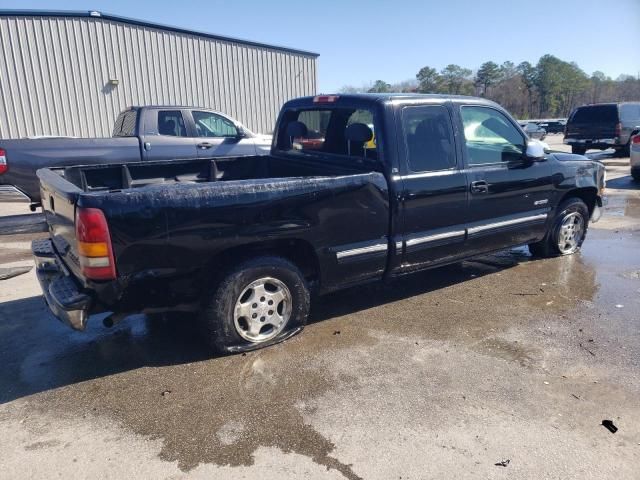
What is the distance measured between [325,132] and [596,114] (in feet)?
54.9

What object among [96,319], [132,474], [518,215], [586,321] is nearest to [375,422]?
[132,474]

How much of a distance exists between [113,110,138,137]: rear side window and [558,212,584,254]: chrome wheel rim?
6.97 metres

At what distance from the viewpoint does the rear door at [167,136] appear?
8.77 meters

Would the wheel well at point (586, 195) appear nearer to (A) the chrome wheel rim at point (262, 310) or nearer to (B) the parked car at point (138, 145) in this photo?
(A) the chrome wheel rim at point (262, 310)

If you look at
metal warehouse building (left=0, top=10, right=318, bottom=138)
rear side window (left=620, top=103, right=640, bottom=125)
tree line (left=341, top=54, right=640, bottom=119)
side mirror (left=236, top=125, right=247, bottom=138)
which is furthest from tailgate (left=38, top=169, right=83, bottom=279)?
tree line (left=341, top=54, right=640, bottom=119)

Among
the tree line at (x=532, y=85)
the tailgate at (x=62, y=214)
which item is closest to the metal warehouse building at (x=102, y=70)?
the tailgate at (x=62, y=214)

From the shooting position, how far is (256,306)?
3.64 m

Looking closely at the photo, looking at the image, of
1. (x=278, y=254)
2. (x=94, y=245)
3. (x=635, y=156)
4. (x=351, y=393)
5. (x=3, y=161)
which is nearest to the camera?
(x=94, y=245)

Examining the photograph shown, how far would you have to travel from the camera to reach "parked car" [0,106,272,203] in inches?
290

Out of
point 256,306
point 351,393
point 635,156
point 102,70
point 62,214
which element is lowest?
point 351,393

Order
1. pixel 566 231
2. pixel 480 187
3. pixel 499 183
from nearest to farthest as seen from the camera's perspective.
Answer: pixel 480 187, pixel 499 183, pixel 566 231

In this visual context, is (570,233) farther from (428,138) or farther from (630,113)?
(630,113)

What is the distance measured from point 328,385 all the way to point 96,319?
7.53 feet

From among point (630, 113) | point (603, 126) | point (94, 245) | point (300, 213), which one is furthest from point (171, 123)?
point (630, 113)
